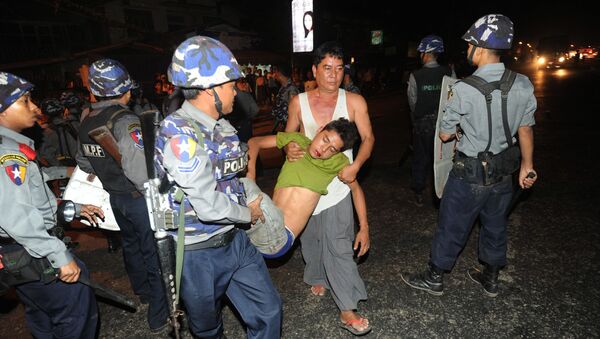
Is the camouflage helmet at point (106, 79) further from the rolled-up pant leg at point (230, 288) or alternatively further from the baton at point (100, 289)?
the rolled-up pant leg at point (230, 288)

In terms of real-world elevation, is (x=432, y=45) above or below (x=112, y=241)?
above

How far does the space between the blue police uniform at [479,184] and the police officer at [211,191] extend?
1.78m

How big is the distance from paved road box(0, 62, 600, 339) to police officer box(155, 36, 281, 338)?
1037 millimetres

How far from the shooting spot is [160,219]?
188 centimetres

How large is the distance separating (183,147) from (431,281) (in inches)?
108

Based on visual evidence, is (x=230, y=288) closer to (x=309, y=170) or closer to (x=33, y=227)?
(x=309, y=170)

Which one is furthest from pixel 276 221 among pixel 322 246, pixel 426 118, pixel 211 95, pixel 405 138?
pixel 405 138

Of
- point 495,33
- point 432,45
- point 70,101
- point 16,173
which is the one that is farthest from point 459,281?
point 70,101

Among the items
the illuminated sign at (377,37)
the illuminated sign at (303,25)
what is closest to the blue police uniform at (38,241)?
the illuminated sign at (303,25)

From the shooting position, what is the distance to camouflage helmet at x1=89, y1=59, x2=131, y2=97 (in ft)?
9.03

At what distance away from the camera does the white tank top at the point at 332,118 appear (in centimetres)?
289

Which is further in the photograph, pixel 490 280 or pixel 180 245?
pixel 490 280

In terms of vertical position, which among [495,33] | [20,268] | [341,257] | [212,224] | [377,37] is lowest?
[341,257]

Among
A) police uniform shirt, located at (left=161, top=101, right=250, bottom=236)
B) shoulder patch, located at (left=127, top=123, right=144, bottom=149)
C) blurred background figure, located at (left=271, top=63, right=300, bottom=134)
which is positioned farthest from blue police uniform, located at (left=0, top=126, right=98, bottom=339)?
blurred background figure, located at (left=271, top=63, right=300, bottom=134)
